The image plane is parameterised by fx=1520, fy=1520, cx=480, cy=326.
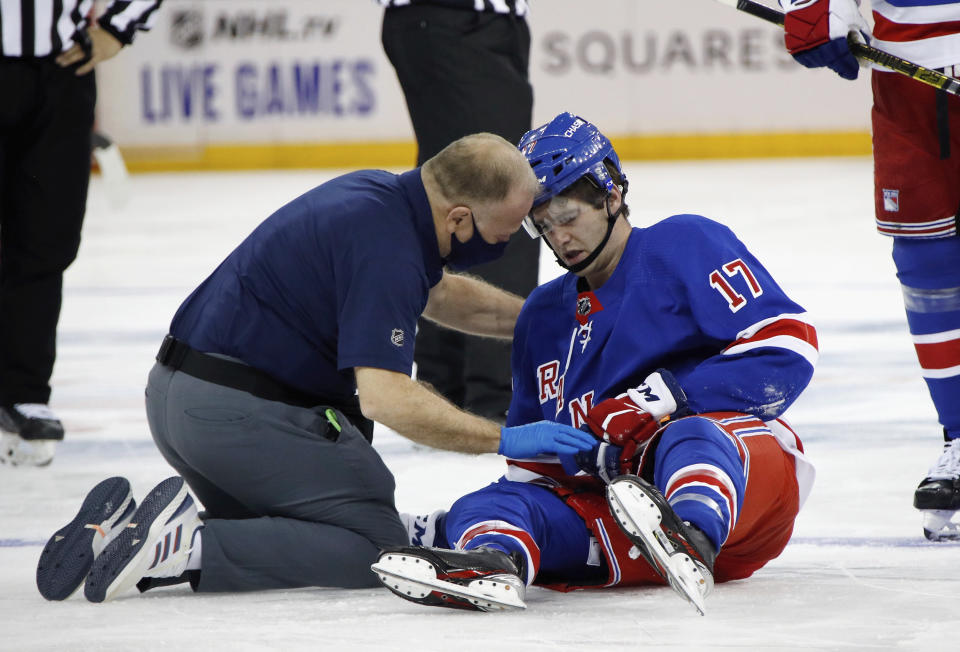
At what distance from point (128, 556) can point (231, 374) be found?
37 cm

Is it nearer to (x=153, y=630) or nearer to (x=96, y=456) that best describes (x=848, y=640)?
(x=153, y=630)

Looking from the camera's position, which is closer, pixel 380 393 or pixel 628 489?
pixel 628 489

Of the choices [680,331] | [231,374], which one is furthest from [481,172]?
[231,374]

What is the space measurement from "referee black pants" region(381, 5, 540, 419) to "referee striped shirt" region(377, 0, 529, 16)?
1cm

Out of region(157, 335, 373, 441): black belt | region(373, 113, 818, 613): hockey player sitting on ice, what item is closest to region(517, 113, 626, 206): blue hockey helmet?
region(373, 113, 818, 613): hockey player sitting on ice

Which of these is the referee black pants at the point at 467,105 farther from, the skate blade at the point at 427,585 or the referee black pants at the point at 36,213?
the skate blade at the point at 427,585

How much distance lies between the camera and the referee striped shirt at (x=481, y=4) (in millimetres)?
3920

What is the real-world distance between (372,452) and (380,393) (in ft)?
0.85

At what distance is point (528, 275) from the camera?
3902 millimetres

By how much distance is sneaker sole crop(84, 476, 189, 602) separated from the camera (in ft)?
7.71

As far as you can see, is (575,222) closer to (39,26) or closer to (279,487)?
(279,487)

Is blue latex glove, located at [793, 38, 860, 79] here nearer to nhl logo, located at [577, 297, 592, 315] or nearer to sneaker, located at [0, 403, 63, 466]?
nhl logo, located at [577, 297, 592, 315]

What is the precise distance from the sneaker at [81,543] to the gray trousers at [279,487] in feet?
0.49

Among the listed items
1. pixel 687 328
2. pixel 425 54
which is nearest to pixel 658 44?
pixel 425 54
